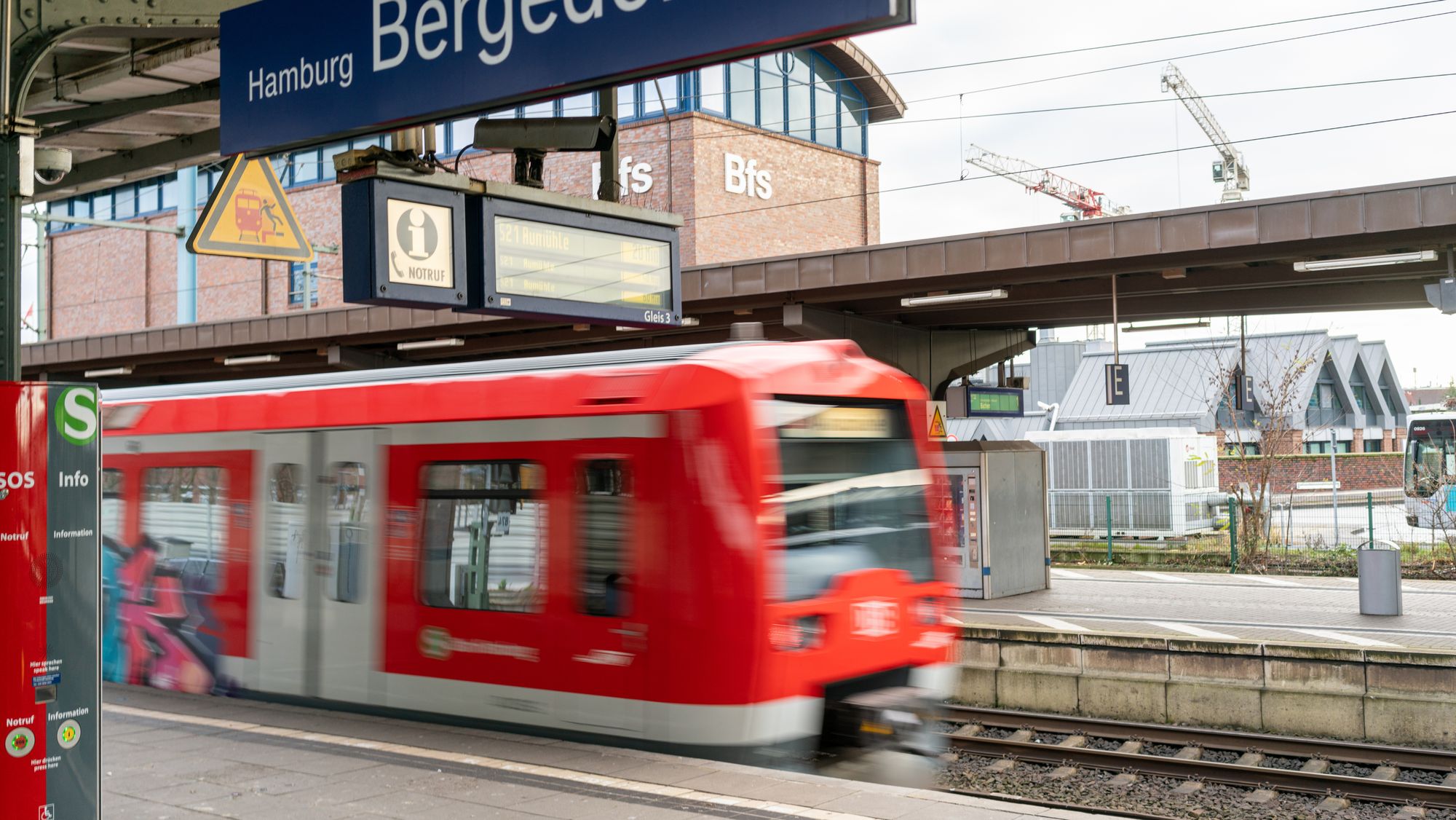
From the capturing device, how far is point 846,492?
8141 mm

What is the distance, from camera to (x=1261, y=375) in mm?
43875

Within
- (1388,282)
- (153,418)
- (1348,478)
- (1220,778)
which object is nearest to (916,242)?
(1388,282)

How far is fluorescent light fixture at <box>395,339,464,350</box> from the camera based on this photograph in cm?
2306

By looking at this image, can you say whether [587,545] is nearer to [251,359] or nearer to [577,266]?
[577,266]

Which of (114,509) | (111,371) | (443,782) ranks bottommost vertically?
(443,782)

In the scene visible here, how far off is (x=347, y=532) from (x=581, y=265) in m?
3.85

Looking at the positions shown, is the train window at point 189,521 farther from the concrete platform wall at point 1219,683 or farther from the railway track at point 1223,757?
the concrete platform wall at point 1219,683

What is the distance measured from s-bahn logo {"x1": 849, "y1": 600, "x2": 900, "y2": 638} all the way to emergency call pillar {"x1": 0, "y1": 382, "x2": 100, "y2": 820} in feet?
15.6

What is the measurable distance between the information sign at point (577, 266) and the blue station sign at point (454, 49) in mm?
1714

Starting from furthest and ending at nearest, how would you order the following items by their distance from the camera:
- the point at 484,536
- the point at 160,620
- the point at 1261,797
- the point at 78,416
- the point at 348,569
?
the point at 160,620, the point at 1261,797, the point at 348,569, the point at 484,536, the point at 78,416

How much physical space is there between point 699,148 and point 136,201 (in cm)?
2139

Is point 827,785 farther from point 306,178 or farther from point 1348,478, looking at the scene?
point 1348,478

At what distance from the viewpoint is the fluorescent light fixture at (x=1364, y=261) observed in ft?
47.4

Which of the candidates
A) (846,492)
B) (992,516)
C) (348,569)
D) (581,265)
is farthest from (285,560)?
(992,516)
